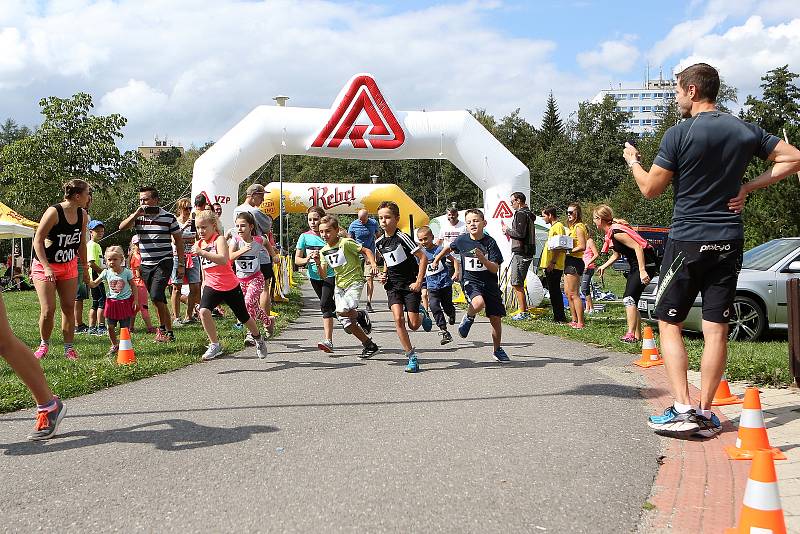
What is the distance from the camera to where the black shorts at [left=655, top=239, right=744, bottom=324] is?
15.1ft

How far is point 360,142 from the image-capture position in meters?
16.0

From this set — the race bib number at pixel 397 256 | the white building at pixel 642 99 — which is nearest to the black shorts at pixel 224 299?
the race bib number at pixel 397 256

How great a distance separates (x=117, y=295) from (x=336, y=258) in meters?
2.83

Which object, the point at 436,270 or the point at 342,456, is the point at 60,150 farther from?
the point at 342,456

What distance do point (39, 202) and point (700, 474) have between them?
94.6 ft

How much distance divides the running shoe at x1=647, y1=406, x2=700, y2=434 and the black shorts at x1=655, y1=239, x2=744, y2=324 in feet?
1.93

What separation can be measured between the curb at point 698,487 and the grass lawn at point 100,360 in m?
4.65

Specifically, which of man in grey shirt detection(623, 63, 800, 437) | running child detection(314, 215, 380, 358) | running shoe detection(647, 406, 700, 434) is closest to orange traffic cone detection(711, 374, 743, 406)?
man in grey shirt detection(623, 63, 800, 437)

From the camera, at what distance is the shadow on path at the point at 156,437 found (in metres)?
4.52

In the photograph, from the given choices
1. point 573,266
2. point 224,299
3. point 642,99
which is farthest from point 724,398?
point 642,99

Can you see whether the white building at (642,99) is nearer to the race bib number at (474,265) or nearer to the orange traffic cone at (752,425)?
the race bib number at (474,265)

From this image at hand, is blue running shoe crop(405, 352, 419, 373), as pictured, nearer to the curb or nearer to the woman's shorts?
the curb

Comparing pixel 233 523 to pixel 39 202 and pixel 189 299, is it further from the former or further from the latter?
pixel 39 202

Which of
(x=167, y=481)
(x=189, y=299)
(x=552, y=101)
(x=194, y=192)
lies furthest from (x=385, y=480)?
(x=552, y=101)
